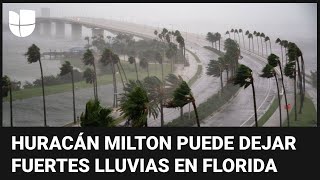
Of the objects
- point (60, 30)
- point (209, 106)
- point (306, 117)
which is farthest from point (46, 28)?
point (306, 117)

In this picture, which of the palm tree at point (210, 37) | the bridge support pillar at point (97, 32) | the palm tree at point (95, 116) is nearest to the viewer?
the palm tree at point (95, 116)

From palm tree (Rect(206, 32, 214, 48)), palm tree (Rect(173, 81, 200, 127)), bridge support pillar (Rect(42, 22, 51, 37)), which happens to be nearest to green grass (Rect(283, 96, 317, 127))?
palm tree (Rect(173, 81, 200, 127))

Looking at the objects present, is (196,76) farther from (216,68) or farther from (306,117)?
(306,117)

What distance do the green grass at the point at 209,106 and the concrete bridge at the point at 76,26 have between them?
1015 inches

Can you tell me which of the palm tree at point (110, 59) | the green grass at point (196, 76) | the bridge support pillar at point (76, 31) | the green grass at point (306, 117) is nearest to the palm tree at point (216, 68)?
the green grass at point (196, 76)

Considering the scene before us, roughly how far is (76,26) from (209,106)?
4250 cm

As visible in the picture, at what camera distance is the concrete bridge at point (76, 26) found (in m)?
68.3

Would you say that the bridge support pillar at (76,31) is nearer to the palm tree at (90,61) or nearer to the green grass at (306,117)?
the palm tree at (90,61)

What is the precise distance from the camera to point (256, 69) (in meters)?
44.8

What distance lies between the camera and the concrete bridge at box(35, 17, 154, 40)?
68338 millimetres

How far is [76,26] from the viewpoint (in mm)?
73688

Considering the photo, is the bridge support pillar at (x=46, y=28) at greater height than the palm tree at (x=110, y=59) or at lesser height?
greater

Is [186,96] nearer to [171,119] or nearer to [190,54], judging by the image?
[171,119]

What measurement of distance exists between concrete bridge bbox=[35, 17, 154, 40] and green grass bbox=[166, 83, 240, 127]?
1015 inches
